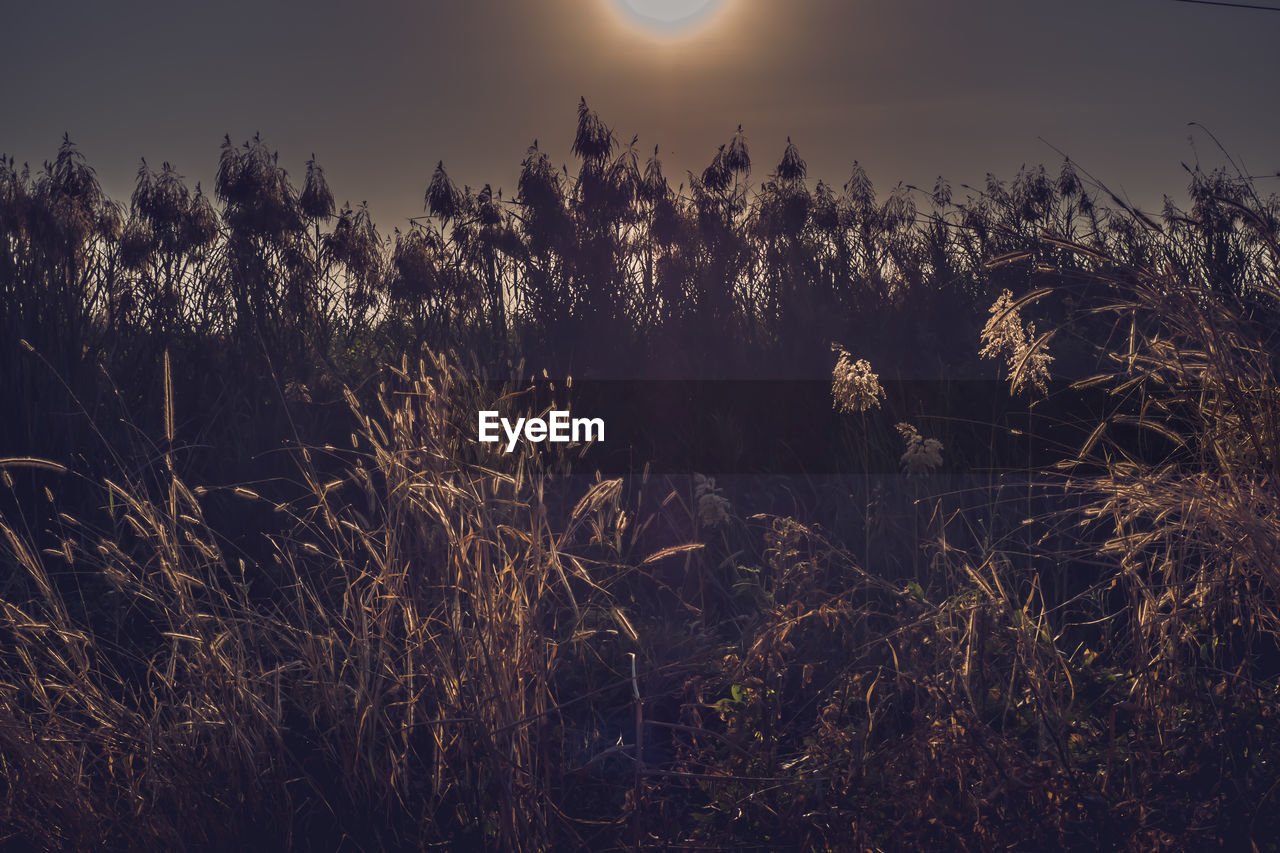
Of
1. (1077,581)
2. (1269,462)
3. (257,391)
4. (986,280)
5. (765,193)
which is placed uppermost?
(765,193)

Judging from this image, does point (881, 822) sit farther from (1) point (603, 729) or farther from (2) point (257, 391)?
(2) point (257, 391)

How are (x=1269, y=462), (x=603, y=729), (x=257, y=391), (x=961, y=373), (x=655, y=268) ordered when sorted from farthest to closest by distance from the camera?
(x=655, y=268) → (x=961, y=373) → (x=257, y=391) → (x=603, y=729) → (x=1269, y=462)

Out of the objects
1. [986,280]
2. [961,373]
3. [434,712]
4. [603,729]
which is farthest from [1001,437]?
[434,712]

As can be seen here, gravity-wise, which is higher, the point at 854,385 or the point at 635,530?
the point at 854,385

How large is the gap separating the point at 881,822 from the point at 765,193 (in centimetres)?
497

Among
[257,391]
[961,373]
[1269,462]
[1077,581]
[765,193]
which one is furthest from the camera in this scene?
[765,193]

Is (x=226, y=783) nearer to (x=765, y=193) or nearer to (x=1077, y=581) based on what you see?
(x=1077, y=581)

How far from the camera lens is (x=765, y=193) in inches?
247

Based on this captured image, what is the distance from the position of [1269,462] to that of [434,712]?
191cm

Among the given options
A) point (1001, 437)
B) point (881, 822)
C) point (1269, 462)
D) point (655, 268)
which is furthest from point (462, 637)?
point (655, 268)

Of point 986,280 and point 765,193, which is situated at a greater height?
point 765,193

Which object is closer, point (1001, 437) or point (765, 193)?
point (1001, 437)

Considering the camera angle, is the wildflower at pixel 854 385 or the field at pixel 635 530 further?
the wildflower at pixel 854 385

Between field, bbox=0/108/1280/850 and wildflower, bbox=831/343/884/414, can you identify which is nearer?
field, bbox=0/108/1280/850
